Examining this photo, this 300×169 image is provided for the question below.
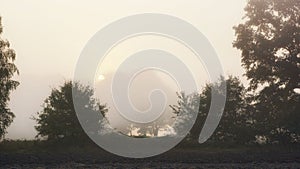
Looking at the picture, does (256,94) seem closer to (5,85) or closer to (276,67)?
(276,67)

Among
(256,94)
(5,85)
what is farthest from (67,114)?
(256,94)

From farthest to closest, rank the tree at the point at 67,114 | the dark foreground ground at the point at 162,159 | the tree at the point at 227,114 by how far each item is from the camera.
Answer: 1. the tree at the point at 227,114
2. the tree at the point at 67,114
3. the dark foreground ground at the point at 162,159

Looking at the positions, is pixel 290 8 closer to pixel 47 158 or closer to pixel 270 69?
pixel 270 69

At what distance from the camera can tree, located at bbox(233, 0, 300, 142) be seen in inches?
1870

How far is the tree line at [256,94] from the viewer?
1853 inches

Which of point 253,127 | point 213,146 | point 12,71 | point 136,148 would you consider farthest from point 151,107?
point 12,71

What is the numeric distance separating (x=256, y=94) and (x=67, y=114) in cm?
1834

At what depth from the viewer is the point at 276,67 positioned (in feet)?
160

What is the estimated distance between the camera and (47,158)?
3556 cm

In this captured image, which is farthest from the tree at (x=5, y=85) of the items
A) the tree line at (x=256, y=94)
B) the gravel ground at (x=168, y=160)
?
the gravel ground at (x=168, y=160)

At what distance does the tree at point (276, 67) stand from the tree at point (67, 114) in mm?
15158

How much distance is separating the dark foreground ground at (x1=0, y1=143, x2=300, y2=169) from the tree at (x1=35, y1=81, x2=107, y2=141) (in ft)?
18.0

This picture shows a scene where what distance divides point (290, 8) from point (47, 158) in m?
28.9

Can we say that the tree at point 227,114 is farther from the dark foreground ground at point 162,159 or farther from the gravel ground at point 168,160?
the gravel ground at point 168,160
